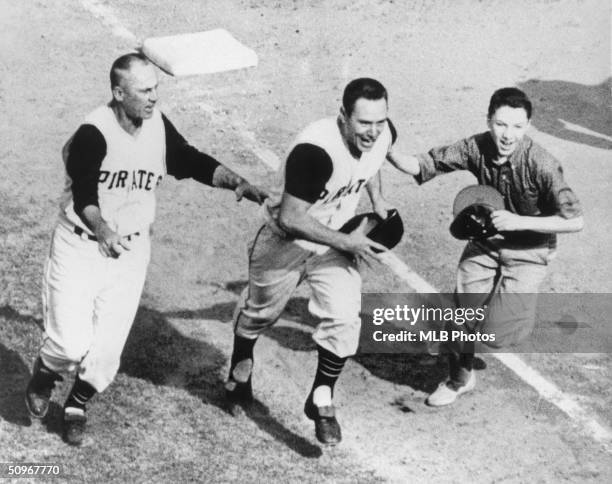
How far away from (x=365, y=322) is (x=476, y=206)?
1.67m

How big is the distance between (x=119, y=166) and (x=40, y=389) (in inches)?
56.5

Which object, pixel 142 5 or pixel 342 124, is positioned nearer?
pixel 342 124

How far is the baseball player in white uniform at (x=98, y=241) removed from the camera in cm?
720

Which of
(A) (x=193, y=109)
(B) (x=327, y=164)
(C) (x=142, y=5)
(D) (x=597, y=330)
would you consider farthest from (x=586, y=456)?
(C) (x=142, y=5)

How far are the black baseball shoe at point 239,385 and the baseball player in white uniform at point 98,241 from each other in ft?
2.58

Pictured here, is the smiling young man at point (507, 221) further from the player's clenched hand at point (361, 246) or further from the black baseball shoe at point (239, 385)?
the black baseball shoe at point (239, 385)

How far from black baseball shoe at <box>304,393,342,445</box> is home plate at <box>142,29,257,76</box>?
6328mm

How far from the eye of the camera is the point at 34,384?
7.55m

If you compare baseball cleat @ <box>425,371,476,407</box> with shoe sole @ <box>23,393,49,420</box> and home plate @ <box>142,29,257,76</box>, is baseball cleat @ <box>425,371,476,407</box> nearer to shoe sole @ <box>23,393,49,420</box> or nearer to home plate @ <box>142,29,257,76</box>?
shoe sole @ <box>23,393,49,420</box>

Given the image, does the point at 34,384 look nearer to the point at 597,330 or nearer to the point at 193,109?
the point at 597,330

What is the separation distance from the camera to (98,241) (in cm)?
707

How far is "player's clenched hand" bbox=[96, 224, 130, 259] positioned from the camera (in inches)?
274

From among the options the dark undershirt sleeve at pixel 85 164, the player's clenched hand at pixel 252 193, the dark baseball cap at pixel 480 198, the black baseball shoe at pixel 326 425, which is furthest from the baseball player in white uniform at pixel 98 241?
the dark baseball cap at pixel 480 198

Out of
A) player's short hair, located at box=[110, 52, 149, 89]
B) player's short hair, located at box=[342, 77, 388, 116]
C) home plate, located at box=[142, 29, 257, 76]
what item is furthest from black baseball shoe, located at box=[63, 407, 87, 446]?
home plate, located at box=[142, 29, 257, 76]
